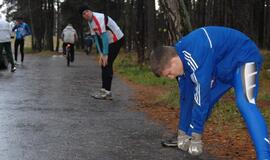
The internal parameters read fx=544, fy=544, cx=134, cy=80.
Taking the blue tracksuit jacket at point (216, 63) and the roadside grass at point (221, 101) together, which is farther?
the roadside grass at point (221, 101)

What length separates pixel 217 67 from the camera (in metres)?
5.71

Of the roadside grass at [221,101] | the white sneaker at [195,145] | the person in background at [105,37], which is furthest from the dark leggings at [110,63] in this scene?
the white sneaker at [195,145]

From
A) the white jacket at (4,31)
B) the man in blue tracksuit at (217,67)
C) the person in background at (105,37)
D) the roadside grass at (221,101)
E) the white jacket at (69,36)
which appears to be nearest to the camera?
the man in blue tracksuit at (217,67)

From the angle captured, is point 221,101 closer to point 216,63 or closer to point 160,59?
point 216,63

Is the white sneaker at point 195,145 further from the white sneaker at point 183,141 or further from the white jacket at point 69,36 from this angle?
the white jacket at point 69,36

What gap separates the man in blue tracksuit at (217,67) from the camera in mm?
5367

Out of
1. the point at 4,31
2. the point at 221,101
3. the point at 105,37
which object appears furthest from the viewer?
the point at 4,31

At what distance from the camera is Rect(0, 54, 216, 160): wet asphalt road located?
6.63m

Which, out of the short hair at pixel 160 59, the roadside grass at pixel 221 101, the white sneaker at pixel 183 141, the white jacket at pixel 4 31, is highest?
the short hair at pixel 160 59

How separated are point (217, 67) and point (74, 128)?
10.9 feet

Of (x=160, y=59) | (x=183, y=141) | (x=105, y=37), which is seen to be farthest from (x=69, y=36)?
(x=160, y=59)

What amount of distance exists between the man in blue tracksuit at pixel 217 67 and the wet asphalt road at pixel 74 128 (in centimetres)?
115

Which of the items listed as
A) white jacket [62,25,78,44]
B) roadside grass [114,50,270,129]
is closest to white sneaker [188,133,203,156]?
roadside grass [114,50,270,129]

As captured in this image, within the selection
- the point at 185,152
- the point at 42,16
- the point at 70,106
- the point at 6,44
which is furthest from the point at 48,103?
the point at 42,16
